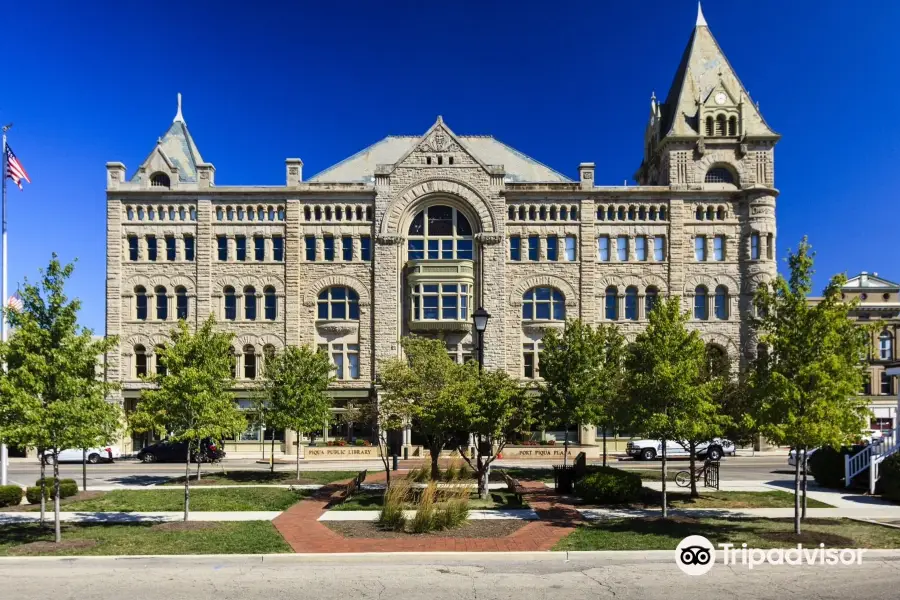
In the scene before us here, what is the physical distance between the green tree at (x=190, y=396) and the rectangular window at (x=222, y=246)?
1004 inches

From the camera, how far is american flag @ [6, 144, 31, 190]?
26062 mm

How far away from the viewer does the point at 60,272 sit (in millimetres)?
15562

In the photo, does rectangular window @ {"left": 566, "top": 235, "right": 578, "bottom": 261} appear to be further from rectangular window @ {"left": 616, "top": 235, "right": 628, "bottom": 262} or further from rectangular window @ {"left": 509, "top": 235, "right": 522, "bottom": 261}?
rectangular window @ {"left": 509, "top": 235, "right": 522, "bottom": 261}

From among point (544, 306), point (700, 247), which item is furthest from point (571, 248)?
point (700, 247)

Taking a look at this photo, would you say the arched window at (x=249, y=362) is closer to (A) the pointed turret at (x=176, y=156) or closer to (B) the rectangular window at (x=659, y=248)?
(A) the pointed turret at (x=176, y=156)

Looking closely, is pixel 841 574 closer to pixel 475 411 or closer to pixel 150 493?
pixel 475 411

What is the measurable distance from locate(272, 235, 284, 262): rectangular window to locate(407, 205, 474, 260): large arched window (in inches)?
323

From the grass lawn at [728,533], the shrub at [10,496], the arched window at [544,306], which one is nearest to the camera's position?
the grass lawn at [728,533]

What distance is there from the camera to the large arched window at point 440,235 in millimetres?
43562

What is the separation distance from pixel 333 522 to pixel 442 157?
29.6 m

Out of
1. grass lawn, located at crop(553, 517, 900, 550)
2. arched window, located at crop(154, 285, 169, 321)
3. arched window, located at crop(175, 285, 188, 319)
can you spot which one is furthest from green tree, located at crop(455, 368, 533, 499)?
arched window, located at crop(154, 285, 169, 321)

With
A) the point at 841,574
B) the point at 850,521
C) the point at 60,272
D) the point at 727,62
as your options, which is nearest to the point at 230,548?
the point at 60,272

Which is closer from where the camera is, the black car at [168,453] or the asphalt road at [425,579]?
the asphalt road at [425,579]

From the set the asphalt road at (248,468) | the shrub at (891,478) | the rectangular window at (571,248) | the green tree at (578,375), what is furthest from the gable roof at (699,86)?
the shrub at (891,478)
